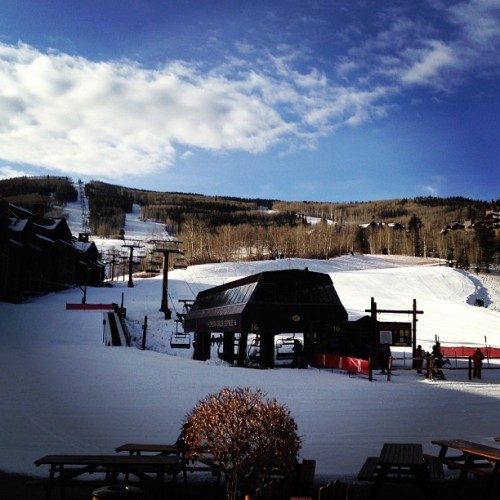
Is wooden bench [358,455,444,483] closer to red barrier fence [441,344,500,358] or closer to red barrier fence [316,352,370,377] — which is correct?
red barrier fence [316,352,370,377]

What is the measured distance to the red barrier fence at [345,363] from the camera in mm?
23125

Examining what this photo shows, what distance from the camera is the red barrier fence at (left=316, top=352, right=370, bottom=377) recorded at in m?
23.1

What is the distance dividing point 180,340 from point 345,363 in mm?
17536

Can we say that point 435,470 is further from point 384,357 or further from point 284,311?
point 384,357

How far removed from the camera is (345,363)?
2461cm

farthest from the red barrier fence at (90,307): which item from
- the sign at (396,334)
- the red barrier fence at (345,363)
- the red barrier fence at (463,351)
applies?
the red barrier fence at (463,351)

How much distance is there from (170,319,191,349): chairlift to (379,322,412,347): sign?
13.0 m

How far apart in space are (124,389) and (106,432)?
5081 millimetres

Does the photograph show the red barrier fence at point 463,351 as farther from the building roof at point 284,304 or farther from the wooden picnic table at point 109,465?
the wooden picnic table at point 109,465

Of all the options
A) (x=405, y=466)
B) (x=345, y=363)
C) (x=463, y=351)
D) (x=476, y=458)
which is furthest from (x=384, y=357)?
(x=405, y=466)

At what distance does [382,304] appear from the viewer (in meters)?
58.2

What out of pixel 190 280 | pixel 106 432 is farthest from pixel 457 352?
pixel 190 280

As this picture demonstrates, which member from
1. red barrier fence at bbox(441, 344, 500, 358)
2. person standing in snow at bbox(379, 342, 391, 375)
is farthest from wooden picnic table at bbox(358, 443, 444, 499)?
red barrier fence at bbox(441, 344, 500, 358)

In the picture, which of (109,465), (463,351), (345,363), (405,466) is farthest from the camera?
(463,351)
